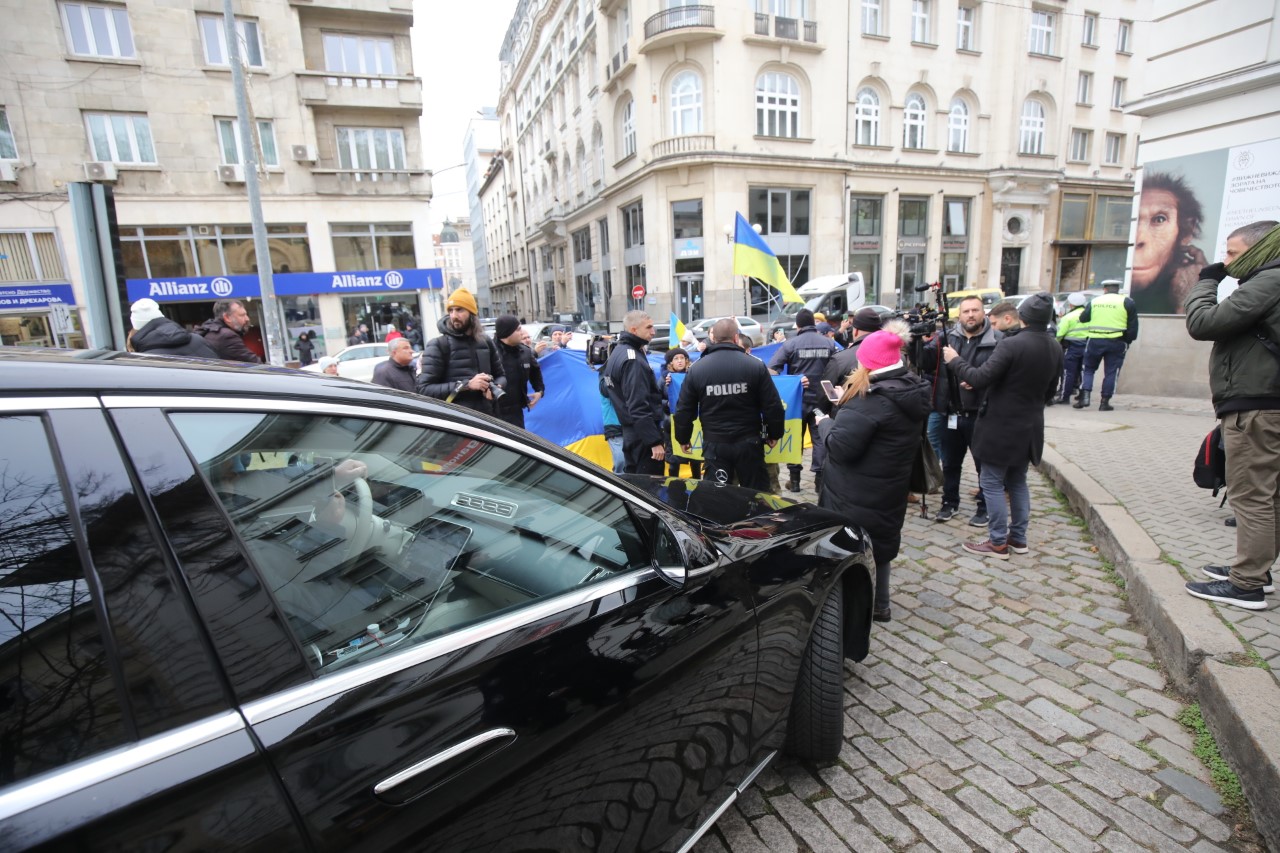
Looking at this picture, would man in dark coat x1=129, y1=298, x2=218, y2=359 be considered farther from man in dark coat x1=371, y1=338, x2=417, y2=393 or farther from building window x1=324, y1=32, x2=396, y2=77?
building window x1=324, y1=32, x2=396, y2=77

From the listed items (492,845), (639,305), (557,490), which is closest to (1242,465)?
(557,490)

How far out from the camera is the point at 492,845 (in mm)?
1278

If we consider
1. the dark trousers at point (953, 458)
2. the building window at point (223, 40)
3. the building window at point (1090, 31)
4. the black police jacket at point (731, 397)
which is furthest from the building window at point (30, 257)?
the building window at point (1090, 31)

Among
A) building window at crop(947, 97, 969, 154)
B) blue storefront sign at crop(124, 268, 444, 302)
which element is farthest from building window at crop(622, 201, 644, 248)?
building window at crop(947, 97, 969, 154)

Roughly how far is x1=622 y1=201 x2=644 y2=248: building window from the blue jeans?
29.8 meters

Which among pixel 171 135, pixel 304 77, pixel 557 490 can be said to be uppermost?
pixel 304 77

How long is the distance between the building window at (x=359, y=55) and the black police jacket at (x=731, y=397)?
2312cm

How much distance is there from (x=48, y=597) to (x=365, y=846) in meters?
0.67

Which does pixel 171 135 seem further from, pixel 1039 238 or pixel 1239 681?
pixel 1039 238

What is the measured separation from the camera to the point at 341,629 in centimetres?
134

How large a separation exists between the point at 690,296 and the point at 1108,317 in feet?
76.3

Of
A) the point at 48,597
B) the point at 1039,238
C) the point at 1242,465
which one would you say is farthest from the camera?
the point at 1039,238

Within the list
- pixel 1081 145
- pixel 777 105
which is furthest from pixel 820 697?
pixel 1081 145

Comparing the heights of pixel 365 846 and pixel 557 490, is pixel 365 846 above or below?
below
